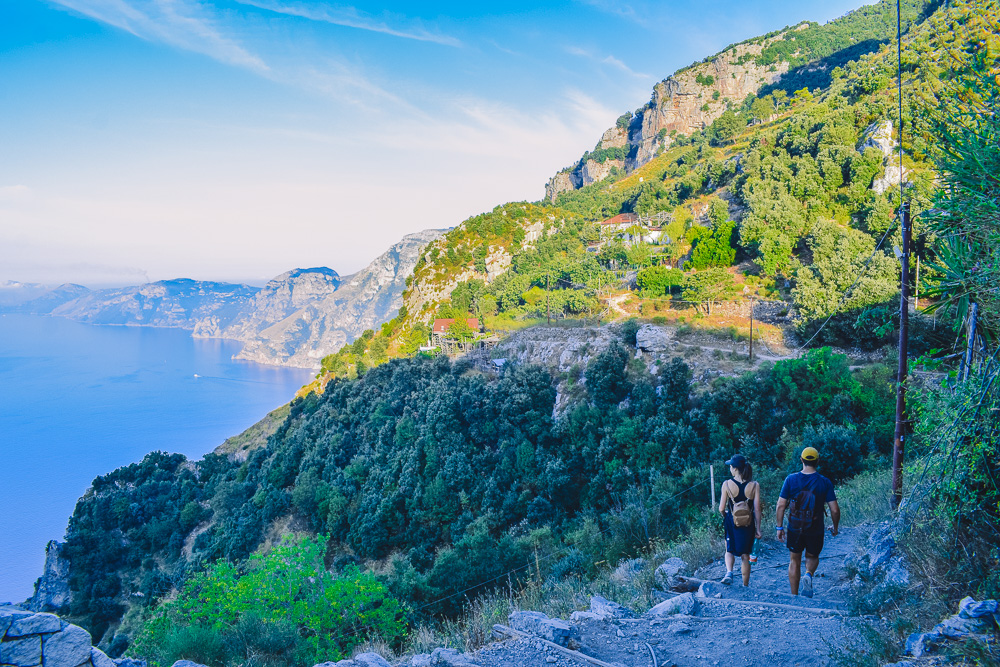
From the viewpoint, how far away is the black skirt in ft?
16.0

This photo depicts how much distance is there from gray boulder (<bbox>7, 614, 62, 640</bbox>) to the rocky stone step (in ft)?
18.0

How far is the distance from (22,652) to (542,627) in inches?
149

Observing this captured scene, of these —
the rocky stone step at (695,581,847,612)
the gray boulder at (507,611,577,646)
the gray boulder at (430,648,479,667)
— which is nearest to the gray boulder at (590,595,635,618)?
the gray boulder at (507,611,577,646)

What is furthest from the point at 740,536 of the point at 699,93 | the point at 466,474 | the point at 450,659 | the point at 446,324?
the point at 699,93

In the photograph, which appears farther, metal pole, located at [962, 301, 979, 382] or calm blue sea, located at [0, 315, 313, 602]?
calm blue sea, located at [0, 315, 313, 602]

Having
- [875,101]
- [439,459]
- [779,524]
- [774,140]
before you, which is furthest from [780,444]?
[774,140]

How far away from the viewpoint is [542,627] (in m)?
4.46

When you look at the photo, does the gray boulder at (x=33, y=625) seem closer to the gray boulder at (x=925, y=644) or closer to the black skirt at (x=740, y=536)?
the gray boulder at (x=925, y=644)

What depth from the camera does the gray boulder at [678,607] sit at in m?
4.77

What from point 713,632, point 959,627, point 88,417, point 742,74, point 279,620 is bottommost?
point 88,417

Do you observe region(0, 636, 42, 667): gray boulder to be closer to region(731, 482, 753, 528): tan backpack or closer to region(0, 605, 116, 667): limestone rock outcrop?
region(0, 605, 116, 667): limestone rock outcrop

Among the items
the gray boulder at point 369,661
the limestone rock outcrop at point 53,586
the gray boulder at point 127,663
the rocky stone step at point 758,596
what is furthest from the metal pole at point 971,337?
the limestone rock outcrop at point 53,586

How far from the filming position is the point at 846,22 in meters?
85.8

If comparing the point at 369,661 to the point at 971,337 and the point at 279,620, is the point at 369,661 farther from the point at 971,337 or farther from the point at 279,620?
the point at 971,337
